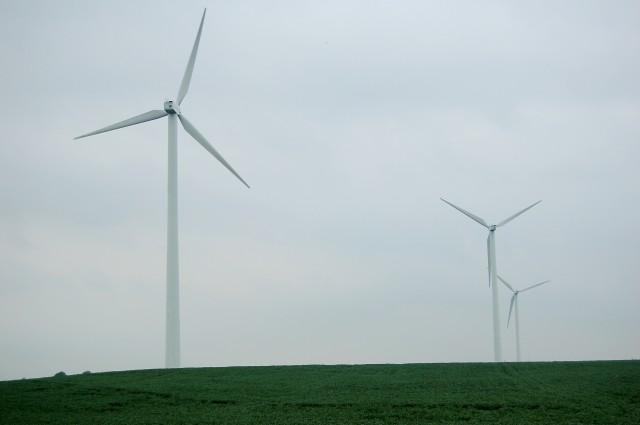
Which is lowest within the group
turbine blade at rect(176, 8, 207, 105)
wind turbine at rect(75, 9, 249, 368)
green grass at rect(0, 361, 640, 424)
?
green grass at rect(0, 361, 640, 424)

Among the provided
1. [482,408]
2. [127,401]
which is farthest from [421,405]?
[127,401]

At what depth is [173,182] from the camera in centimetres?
5850

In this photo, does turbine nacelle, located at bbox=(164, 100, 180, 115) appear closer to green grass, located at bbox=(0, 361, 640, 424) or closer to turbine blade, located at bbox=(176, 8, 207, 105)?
turbine blade, located at bbox=(176, 8, 207, 105)

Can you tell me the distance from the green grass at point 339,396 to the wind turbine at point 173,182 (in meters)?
2.48

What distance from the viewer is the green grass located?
36094mm

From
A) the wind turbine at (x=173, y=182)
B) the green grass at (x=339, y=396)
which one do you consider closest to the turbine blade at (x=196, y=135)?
the wind turbine at (x=173, y=182)

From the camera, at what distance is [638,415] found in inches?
1401

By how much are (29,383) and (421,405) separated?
2565 centimetres

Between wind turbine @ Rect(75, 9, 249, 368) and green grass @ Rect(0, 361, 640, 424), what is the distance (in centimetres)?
248

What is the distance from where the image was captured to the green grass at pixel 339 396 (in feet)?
118

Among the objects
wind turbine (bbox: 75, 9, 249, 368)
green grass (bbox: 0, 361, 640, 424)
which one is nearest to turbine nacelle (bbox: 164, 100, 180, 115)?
wind turbine (bbox: 75, 9, 249, 368)

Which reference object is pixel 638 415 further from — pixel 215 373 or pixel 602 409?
pixel 215 373

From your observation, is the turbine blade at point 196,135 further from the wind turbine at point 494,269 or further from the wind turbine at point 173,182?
the wind turbine at point 494,269

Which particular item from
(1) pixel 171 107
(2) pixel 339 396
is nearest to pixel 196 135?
(1) pixel 171 107
